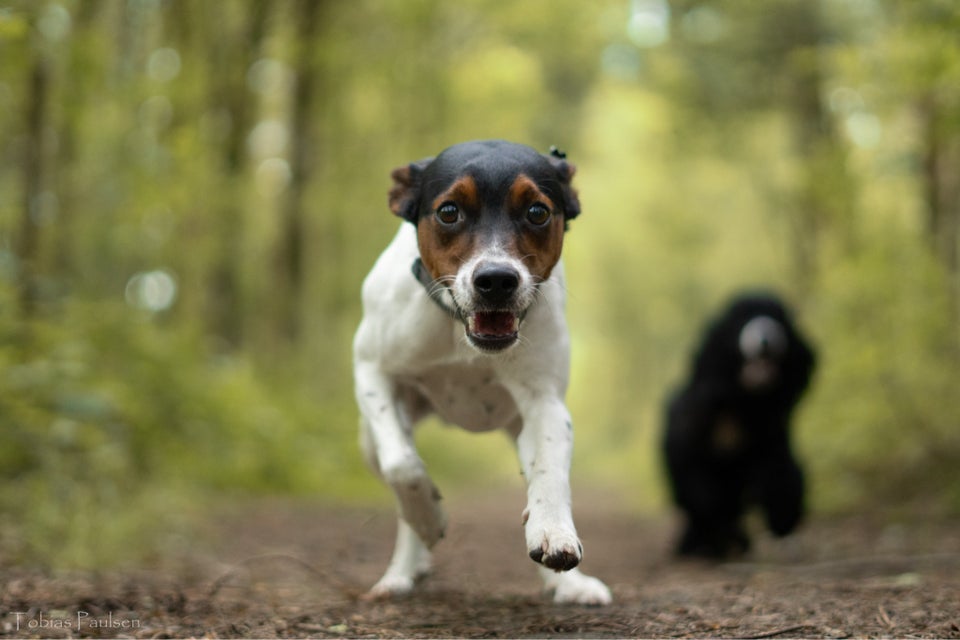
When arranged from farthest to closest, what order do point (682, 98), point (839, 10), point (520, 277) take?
point (682, 98), point (839, 10), point (520, 277)

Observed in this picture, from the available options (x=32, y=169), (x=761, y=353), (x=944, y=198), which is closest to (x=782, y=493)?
(x=761, y=353)

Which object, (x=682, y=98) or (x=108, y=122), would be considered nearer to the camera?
(x=108, y=122)

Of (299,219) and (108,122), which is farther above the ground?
(299,219)

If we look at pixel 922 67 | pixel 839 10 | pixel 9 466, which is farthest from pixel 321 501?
pixel 839 10

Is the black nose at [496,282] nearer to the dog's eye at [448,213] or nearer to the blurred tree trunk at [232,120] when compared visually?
the dog's eye at [448,213]

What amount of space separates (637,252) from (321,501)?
18.2m

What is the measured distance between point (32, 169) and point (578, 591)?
4993 mm

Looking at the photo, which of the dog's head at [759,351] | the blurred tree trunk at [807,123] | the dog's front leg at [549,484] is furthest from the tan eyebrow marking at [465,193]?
the blurred tree trunk at [807,123]

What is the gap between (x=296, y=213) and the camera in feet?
46.4

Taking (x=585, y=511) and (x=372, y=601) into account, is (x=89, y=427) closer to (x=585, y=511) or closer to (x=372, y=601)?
(x=372, y=601)

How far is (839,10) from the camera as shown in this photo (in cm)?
1273

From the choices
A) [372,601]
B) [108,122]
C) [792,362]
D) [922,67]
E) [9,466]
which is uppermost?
[108,122]

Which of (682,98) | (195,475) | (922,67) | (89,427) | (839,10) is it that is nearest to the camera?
(922,67)

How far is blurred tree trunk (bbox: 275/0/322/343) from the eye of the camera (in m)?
14.2
